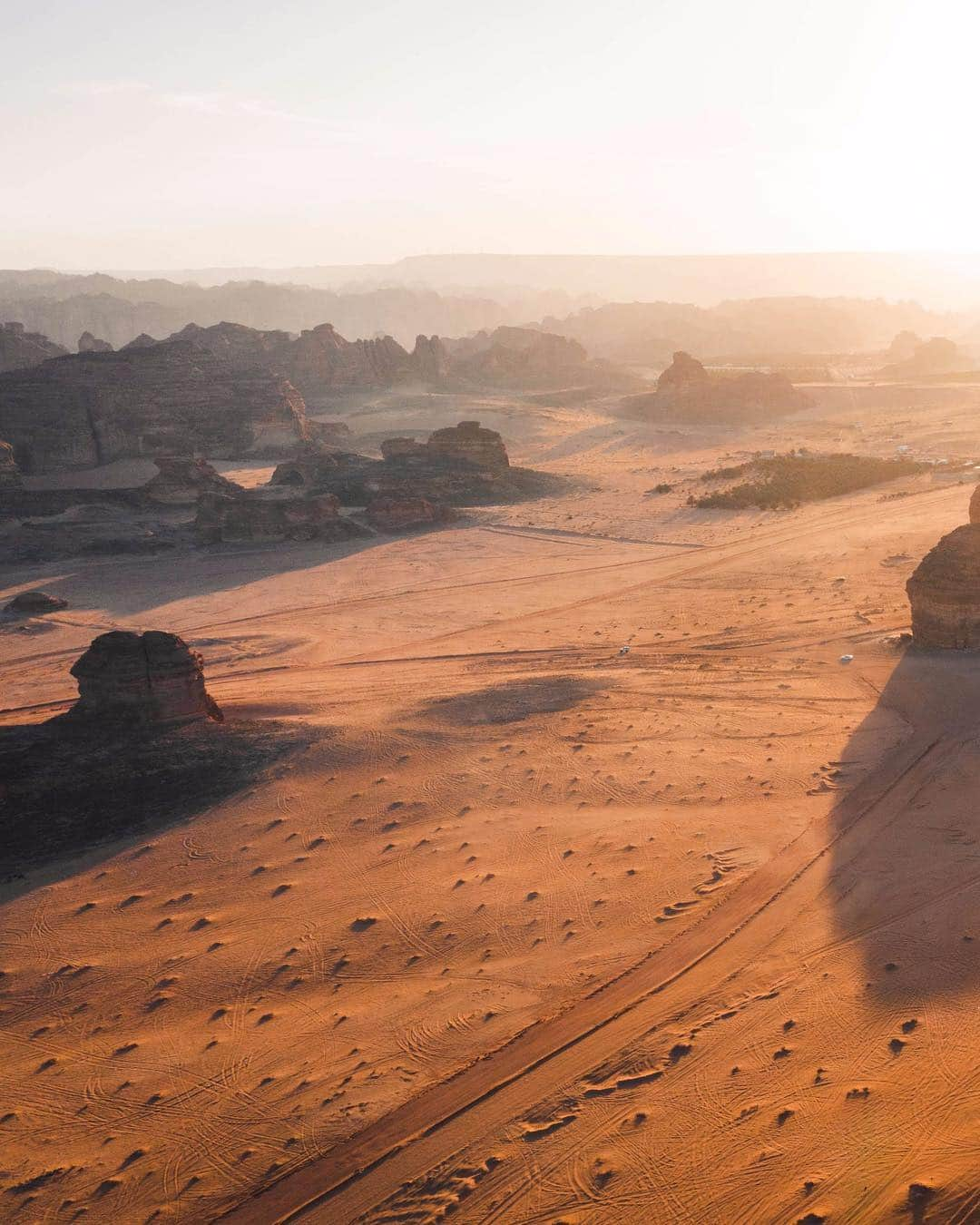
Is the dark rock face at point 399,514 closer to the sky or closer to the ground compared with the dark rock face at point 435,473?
closer to the ground

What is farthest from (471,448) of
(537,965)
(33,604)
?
(537,965)

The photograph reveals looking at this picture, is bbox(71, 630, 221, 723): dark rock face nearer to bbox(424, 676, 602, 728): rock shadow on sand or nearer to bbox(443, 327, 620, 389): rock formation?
bbox(424, 676, 602, 728): rock shadow on sand

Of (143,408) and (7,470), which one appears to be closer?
(7,470)

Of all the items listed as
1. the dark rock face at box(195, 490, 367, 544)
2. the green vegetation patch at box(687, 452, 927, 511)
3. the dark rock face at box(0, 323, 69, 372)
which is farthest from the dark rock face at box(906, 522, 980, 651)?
the dark rock face at box(0, 323, 69, 372)

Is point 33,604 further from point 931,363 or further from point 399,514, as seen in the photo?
point 931,363

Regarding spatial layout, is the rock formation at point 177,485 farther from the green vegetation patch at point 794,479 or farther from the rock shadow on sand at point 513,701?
the rock shadow on sand at point 513,701

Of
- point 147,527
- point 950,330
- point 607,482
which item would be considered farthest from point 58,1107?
point 950,330

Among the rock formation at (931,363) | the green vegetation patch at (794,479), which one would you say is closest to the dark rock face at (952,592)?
the green vegetation patch at (794,479)
